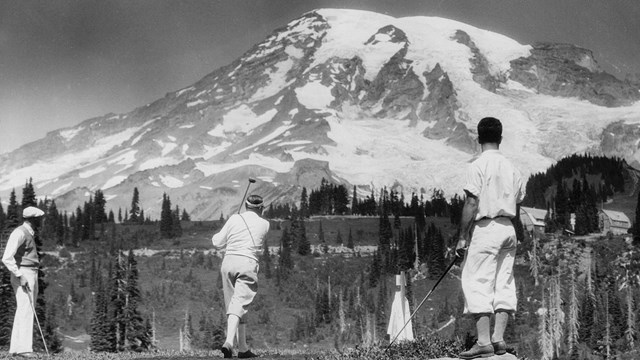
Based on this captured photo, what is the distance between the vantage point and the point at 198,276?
165 meters

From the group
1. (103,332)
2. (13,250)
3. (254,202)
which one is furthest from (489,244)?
(103,332)

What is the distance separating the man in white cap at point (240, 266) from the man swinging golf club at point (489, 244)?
4.97 metres

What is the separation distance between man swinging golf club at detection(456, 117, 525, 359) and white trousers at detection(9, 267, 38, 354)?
10208mm

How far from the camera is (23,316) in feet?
63.0

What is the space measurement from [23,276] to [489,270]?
10630 mm

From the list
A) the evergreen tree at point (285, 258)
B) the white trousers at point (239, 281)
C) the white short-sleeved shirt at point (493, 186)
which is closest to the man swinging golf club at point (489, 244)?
the white short-sleeved shirt at point (493, 186)

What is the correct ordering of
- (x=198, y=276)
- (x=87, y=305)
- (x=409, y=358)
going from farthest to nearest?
1. (x=198, y=276)
2. (x=87, y=305)
3. (x=409, y=358)

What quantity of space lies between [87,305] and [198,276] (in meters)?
25.8

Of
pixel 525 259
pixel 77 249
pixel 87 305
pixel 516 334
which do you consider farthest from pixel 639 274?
pixel 77 249

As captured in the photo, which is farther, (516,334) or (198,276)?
(198,276)

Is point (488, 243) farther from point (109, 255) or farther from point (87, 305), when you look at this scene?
point (109, 255)

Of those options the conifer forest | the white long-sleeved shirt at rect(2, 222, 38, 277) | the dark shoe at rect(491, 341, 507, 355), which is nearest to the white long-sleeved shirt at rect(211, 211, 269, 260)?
the white long-sleeved shirt at rect(2, 222, 38, 277)

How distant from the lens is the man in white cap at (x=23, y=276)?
62.0 feet

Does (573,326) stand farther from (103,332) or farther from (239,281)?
(239,281)
